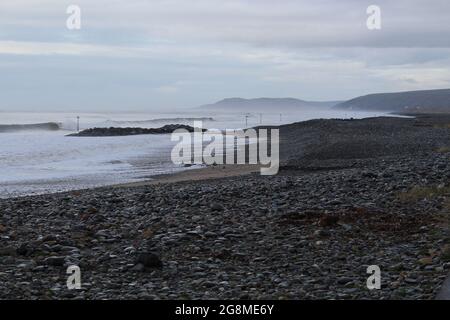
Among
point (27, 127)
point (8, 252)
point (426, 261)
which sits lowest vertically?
point (27, 127)

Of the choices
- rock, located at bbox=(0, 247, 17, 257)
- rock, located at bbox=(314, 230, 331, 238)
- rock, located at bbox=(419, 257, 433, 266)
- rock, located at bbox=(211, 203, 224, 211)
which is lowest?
rock, located at bbox=(0, 247, 17, 257)

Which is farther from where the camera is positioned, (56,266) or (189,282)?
(56,266)

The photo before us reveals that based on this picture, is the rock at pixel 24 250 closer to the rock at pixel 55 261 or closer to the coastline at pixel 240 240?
the coastline at pixel 240 240

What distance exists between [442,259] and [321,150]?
766 inches

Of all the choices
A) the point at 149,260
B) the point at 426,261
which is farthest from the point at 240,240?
the point at 426,261

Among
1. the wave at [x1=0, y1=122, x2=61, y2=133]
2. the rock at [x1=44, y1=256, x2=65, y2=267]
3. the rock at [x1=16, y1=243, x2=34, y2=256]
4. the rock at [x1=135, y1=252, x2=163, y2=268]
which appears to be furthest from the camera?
the wave at [x1=0, y1=122, x2=61, y2=133]

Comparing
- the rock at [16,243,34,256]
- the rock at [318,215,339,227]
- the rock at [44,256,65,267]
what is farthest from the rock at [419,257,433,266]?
the rock at [16,243,34,256]

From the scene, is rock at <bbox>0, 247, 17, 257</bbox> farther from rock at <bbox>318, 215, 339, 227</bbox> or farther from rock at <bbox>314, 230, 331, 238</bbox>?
rock at <bbox>318, 215, 339, 227</bbox>

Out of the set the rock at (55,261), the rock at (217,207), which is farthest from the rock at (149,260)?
the rock at (217,207)

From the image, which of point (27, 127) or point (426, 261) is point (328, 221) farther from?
point (27, 127)

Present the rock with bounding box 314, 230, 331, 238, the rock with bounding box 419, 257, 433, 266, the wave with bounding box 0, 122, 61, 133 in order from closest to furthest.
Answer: the rock with bounding box 419, 257, 433, 266 < the rock with bounding box 314, 230, 331, 238 < the wave with bounding box 0, 122, 61, 133

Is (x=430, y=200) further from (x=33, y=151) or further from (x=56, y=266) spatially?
(x=33, y=151)
